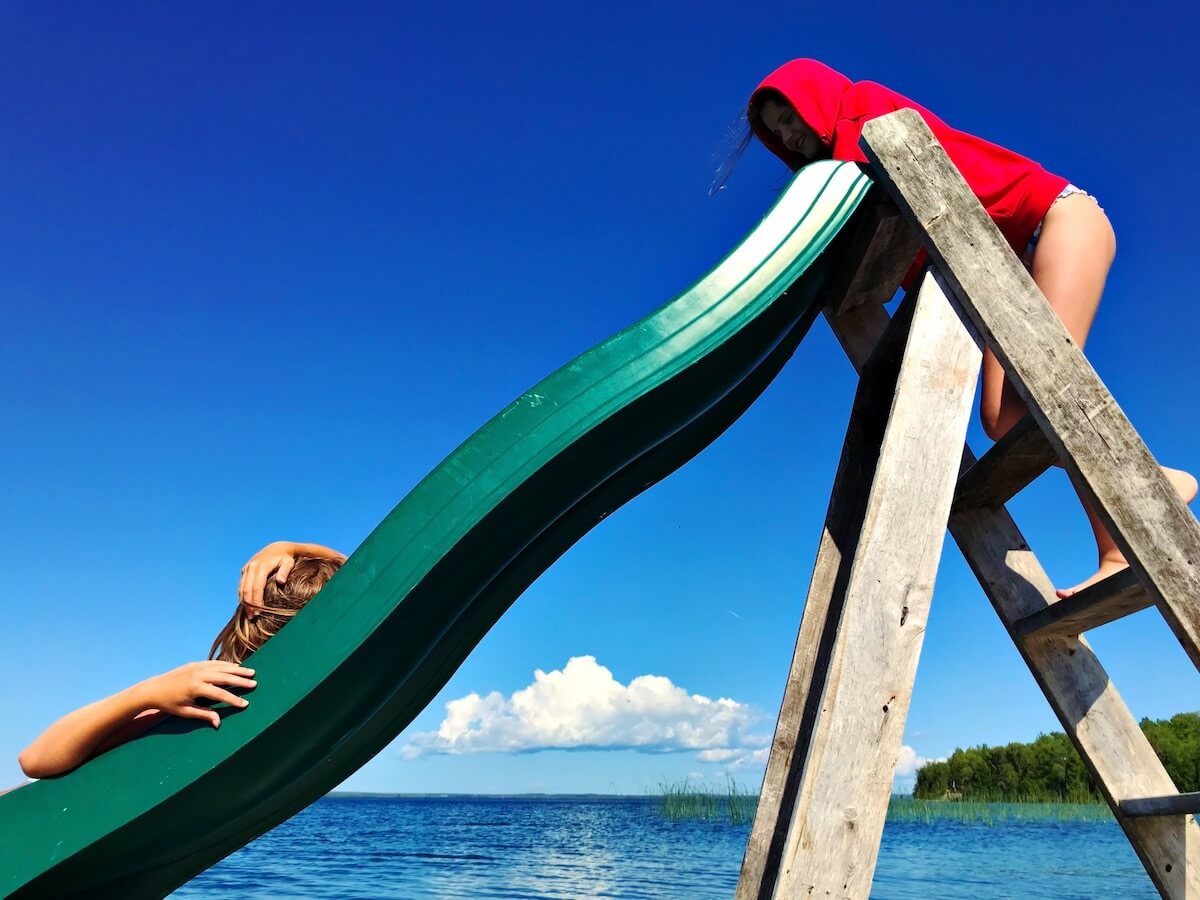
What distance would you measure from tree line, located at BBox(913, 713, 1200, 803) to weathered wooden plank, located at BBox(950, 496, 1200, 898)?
34988 millimetres

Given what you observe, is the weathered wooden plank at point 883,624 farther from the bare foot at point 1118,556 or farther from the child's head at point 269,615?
the child's head at point 269,615

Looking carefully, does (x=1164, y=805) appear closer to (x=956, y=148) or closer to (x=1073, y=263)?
(x=1073, y=263)

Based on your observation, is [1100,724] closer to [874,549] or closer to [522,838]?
[874,549]

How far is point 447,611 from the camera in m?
1.74

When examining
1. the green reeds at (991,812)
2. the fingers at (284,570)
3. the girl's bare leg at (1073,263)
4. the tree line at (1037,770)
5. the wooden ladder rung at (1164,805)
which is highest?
the girl's bare leg at (1073,263)

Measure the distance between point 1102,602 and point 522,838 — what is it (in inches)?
1265

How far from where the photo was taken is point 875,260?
6.89ft

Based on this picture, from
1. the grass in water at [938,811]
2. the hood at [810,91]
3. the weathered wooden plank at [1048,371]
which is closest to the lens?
the weathered wooden plank at [1048,371]

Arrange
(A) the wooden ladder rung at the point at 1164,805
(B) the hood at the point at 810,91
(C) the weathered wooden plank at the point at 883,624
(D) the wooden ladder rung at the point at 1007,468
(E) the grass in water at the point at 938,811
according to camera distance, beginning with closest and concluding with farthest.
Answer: (C) the weathered wooden plank at the point at 883,624 < (A) the wooden ladder rung at the point at 1164,805 < (D) the wooden ladder rung at the point at 1007,468 < (B) the hood at the point at 810,91 < (E) the grass in water at the point at 938,811

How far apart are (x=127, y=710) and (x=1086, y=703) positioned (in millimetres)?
1835

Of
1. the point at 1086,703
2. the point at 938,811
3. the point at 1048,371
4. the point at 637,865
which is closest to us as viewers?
the point at 1048,371

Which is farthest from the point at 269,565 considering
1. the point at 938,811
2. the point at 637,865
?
the point at 938,811

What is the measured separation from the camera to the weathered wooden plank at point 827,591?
1974 millimetres

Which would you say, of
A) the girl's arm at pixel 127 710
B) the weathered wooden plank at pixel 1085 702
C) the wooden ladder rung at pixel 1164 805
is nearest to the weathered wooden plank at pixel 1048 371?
the wooden ladder rung at pixel 1164 805
